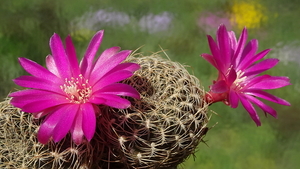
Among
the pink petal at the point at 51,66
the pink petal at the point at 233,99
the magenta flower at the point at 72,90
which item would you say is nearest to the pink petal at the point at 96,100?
the magenta flower at the point at 72,90

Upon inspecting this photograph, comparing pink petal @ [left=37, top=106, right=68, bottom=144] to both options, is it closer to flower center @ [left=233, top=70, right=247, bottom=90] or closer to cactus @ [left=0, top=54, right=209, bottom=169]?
cactus @ [left=0, top=54, right=209, bottom=169]

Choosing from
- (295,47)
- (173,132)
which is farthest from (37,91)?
(295,47)

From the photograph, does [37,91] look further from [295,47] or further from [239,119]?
[295,47]

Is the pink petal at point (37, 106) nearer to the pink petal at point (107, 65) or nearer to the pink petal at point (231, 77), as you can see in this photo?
the pink petal at point (107, 65)

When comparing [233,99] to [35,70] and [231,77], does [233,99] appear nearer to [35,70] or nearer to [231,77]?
[231,77]

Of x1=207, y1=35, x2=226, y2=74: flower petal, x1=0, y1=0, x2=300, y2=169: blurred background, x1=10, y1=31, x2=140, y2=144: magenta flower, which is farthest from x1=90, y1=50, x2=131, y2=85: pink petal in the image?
x1=0, y1=0, x2=300, y2=169: blurred background

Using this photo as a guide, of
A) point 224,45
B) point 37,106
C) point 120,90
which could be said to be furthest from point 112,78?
point 224,45
